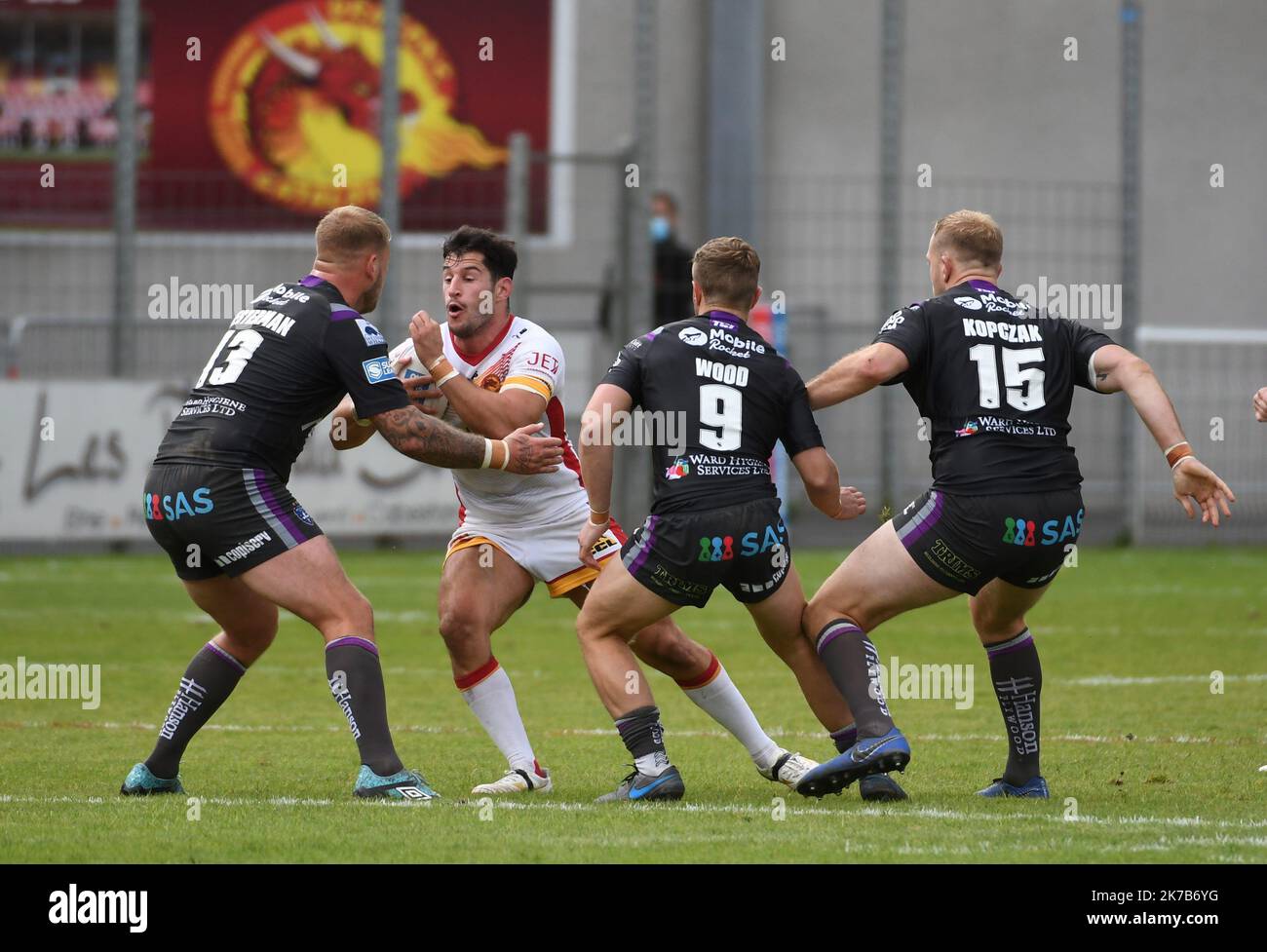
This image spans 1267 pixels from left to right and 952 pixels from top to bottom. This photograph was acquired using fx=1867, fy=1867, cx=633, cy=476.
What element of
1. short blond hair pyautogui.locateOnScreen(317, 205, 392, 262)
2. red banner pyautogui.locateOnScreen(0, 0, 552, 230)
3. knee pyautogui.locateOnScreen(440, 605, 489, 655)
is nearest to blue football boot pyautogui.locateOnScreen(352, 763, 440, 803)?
knee pyautogui.locateOnScreen(440, 605, 489, 655)

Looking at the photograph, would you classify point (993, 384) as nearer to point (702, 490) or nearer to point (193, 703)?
point (702, 490)

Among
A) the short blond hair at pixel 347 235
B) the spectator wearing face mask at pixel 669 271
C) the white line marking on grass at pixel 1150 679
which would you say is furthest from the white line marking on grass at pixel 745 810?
the spectator wearing face mask at pixel 669 271

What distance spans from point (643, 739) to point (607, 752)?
147cm

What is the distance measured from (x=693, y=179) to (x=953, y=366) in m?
18.7

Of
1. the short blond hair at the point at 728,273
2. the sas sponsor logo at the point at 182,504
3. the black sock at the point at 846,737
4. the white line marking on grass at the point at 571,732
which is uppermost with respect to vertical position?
the short blond hair at the point at 728,273

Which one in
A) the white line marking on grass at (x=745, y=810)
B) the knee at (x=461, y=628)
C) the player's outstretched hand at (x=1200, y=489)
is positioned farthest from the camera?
the knee at (x=461, y=628)

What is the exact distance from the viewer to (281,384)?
6.26 m

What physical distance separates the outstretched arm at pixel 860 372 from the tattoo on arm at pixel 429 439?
1199 millimetres

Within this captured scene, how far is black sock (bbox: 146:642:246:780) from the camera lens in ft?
21.0

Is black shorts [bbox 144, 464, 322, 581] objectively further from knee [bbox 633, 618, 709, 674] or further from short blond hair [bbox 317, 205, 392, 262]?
knee [bbox 633, 618, 709, 674]

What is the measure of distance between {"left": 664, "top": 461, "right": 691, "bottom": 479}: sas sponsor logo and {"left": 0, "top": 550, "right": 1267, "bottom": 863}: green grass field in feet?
3.53

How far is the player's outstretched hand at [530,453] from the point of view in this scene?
6523 mm
